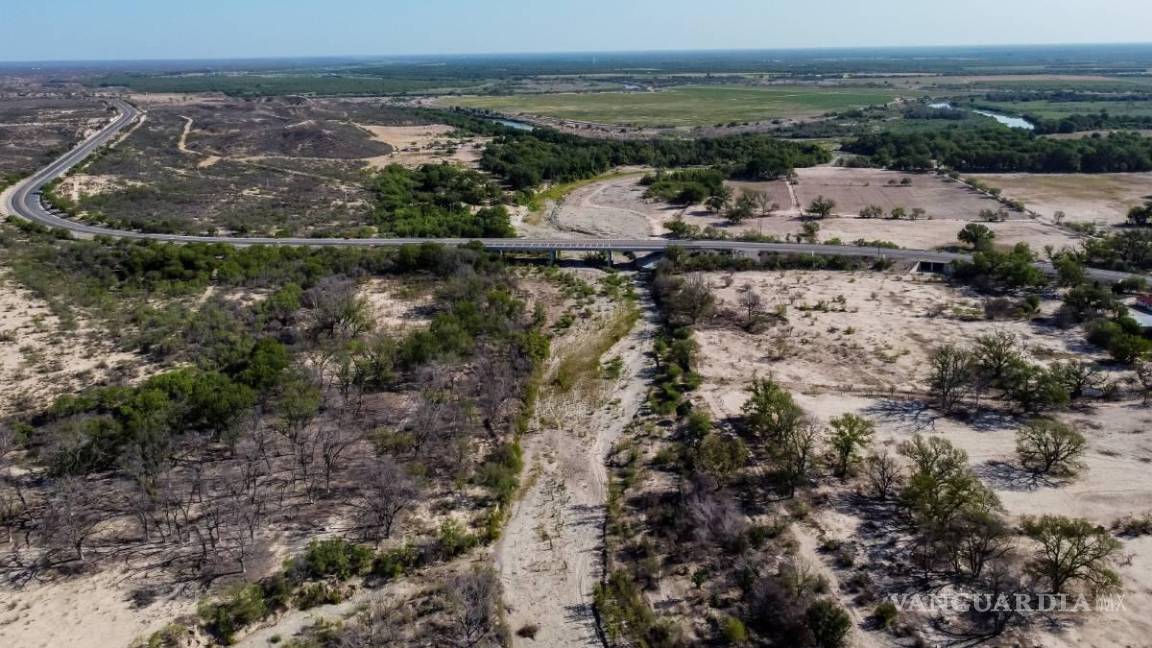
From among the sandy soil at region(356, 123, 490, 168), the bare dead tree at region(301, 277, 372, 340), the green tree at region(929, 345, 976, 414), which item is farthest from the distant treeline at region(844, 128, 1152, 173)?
the bare dead tree at region(301, 277, 372, 340)

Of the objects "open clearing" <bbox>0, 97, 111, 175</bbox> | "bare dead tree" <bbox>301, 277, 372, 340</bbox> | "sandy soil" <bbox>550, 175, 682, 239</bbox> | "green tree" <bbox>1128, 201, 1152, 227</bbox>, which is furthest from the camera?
"open clearing" <bbox>0, 97, 111, 175</bbox>

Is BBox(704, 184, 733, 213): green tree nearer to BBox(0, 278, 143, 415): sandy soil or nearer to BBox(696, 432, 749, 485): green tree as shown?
BBox(696, 432, 749, 485): green tree

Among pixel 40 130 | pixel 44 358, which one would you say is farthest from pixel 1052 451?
pixel 40 130

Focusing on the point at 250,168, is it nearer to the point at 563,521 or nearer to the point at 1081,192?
the point at 563,521

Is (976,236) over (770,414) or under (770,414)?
over

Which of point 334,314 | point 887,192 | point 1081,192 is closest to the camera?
point 334,314

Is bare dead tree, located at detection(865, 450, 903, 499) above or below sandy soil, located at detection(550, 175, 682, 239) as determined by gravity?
below
